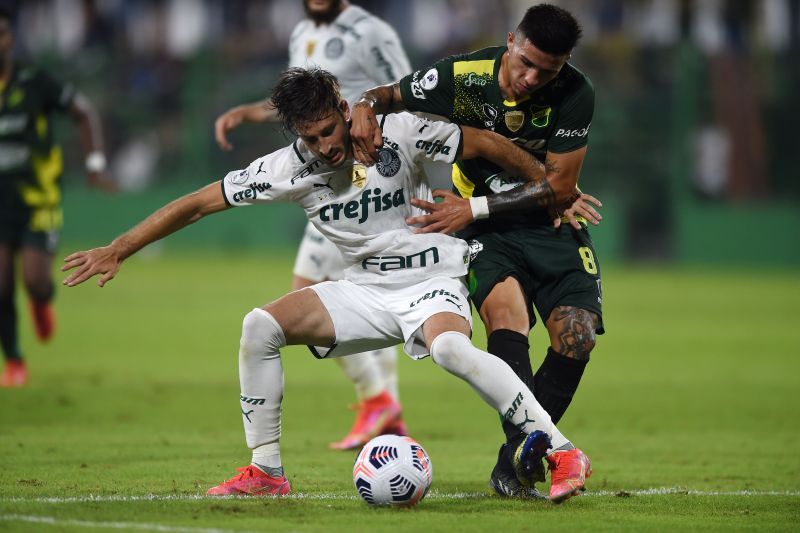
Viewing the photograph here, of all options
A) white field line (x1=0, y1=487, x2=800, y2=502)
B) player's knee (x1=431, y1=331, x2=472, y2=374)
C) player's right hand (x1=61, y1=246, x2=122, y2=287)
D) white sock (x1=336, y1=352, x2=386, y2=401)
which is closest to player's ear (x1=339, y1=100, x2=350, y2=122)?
player's knee (x1=431, y1=331, x2=472, y2=374)

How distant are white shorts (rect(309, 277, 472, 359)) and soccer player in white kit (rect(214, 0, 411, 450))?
2.31 metres

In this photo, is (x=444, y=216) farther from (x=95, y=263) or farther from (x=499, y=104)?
(x=95, y=263)

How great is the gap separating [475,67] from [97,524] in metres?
2.97

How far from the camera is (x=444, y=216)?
6.09 metres

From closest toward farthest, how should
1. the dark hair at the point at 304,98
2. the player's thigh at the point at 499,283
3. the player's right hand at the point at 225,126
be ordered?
1. the dark hair at the point at 304,98
2. the player's thigh at the point at 499,283
3. the player's right hand at the point at 225,126

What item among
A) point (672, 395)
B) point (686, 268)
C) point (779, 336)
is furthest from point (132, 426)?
point (686, 268)

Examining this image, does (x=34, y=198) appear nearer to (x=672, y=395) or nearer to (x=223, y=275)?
(x=672, y=395)

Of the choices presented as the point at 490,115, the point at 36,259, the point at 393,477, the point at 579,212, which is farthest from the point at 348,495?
the point at 36,259

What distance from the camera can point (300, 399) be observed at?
35.0ft

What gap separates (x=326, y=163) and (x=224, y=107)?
19.0m

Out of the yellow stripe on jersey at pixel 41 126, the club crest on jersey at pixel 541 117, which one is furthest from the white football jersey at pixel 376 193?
the yellow stripe on jersey at pixel 41 126

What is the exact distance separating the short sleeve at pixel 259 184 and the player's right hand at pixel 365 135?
0.35 m

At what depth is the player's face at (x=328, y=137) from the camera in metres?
5.88

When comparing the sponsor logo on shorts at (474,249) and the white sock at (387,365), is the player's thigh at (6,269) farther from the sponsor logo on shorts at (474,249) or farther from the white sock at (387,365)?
the sponsor logo on shorts at (474,249)
